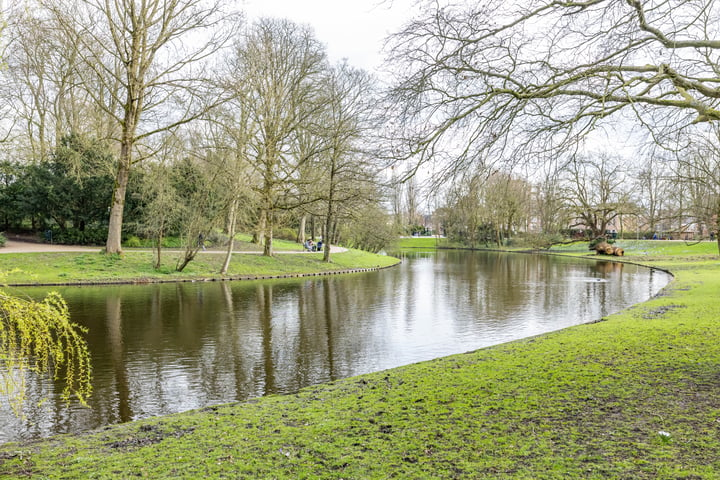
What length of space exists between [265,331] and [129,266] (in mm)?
12672

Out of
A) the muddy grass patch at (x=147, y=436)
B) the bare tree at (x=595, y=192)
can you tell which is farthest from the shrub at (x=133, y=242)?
the bare tree at (x=595, y=192)

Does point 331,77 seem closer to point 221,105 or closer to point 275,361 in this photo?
point 221,105

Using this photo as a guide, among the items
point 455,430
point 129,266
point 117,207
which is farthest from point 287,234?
point 455,430

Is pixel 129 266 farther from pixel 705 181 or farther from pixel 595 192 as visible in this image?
pixel 595 192

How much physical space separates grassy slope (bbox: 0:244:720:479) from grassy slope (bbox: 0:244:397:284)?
14.4m

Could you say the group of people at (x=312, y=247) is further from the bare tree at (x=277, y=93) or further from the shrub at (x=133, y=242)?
the shrub at (x=133, y=242)

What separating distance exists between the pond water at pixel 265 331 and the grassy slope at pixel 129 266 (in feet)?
5.13

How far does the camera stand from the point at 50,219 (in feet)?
95.0

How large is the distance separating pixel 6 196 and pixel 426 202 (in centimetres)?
3092

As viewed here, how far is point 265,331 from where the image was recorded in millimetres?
12188

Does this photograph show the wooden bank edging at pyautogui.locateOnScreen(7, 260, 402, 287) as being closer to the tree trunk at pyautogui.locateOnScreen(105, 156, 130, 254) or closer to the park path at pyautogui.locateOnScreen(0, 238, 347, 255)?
the tree trunk at pyautogui.locateOnScreen(105, 156, 130, 254)

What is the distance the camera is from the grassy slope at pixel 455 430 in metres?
3.96

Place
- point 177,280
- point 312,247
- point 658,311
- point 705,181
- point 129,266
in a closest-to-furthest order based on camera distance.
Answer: point 658,311
point 705,181
point 177,280
point 129,266
point 312,247

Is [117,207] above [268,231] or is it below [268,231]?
above
